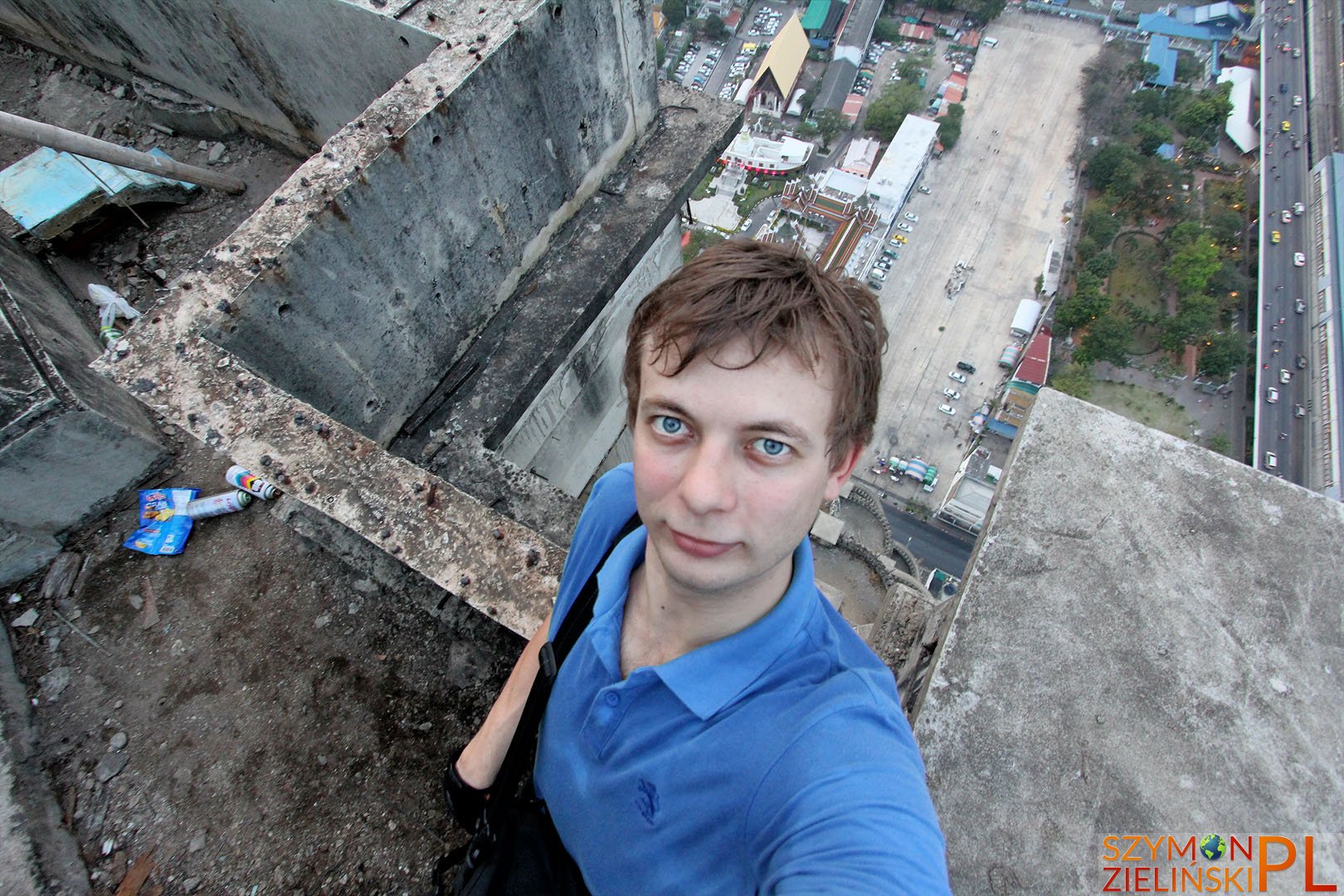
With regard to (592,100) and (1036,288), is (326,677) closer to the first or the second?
(592,100)

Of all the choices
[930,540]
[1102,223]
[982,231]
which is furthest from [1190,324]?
[930,540]

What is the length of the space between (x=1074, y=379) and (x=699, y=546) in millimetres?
23120

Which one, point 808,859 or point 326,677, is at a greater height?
point 808,859

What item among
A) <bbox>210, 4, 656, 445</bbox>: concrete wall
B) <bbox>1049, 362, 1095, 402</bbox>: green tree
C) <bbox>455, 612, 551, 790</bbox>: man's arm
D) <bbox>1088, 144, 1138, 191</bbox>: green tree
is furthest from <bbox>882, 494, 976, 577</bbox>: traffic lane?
<bbox>455, 612, 551, 790</bbox>: man's arm

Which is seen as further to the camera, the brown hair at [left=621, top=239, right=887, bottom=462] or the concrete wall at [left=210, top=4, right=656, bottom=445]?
the concrete wall at [left=210, top=4, right=656, bottom=445]

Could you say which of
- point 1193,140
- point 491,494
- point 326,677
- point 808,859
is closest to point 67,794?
point 326,677

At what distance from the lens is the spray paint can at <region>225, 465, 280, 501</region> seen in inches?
172

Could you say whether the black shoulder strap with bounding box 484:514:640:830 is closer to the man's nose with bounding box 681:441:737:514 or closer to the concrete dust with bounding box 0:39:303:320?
the man's nose with bounding box 681:441:737:514

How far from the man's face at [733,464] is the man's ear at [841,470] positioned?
11 centimetres

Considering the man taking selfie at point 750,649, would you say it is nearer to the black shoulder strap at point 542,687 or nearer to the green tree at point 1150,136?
the black shoulder strap at point 542,687

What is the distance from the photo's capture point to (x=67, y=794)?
3635mm

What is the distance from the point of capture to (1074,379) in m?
21.0

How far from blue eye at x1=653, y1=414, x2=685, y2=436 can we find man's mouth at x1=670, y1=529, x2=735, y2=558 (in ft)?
0.78

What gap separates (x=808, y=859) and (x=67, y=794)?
4.26 metres
